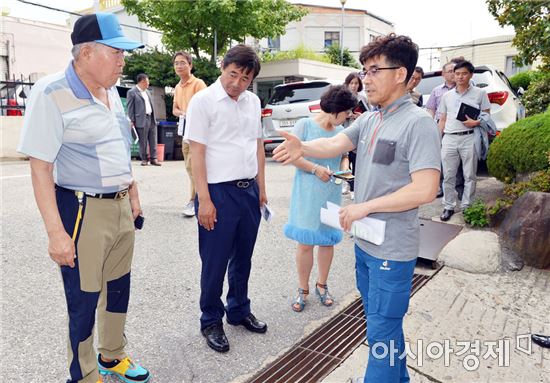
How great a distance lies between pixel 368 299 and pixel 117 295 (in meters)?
1.38

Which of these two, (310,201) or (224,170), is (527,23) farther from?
(224,170)

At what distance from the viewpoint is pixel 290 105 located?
983 cm

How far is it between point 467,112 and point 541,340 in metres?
3.27

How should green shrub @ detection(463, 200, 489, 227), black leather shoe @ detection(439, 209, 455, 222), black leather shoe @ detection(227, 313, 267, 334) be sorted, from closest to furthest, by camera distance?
black leather shoe @ detection(227, 313, 267, 334) < green shrub @ detection(463, 200, 489, 227) < black leather shoe @ detection(439, 209, 455, 222)

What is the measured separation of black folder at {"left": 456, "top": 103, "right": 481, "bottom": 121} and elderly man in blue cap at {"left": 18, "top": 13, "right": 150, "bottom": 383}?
14.5ft

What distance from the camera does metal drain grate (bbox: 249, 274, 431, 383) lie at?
2639 millimetres

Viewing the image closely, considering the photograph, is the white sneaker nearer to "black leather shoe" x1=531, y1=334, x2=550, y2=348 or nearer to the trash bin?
A: "black leather shoe" x1=531, y1=334, x2=550, y2=348

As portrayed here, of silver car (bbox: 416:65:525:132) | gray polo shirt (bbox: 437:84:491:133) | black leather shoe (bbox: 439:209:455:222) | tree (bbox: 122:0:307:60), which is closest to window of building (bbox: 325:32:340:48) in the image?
tree (bbox: 122:0:307:60)

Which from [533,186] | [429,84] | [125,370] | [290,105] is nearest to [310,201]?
[125,370]

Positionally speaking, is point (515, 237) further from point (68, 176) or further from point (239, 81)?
point (68, 176)

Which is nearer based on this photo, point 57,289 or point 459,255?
point 57,289

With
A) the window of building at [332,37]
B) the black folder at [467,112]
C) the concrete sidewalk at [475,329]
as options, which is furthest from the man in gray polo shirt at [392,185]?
the window of building at [332,37]

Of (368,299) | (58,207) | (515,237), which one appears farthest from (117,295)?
(515,237)

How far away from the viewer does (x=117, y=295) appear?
2.47m
